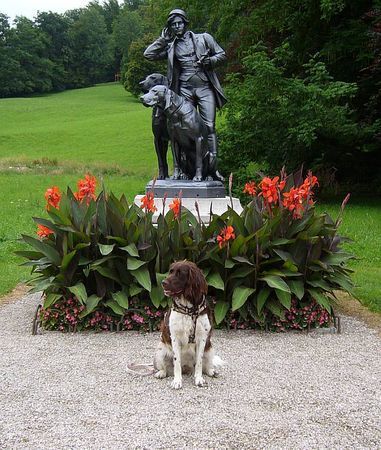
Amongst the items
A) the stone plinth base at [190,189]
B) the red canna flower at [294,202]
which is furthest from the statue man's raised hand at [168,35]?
the red canna flower at [294,202]

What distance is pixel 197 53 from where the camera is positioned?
27.7ft

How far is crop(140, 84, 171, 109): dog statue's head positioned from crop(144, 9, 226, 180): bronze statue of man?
90 cm

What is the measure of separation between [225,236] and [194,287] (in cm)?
156

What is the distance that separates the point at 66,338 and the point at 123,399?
5.69 ft

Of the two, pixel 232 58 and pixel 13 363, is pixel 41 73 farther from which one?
pixel 13 363

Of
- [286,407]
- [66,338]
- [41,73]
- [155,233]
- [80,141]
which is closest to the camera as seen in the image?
[286,407]

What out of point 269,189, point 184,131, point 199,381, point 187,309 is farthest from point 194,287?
point 184,131

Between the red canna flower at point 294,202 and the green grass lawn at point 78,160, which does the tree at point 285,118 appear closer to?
the green grass lawn at point 78,160

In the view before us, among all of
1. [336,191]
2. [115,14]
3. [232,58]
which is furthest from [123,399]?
[115,14]

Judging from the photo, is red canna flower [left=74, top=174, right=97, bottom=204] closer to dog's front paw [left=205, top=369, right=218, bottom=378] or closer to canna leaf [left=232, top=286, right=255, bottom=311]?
canna leaf [left=232, top=286, right=255, bottom=311]

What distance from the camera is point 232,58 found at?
69.3 ft

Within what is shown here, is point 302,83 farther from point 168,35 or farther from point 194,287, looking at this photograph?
point 194,287

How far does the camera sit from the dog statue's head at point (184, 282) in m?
4.35

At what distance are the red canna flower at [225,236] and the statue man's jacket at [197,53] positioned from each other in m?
3.29
